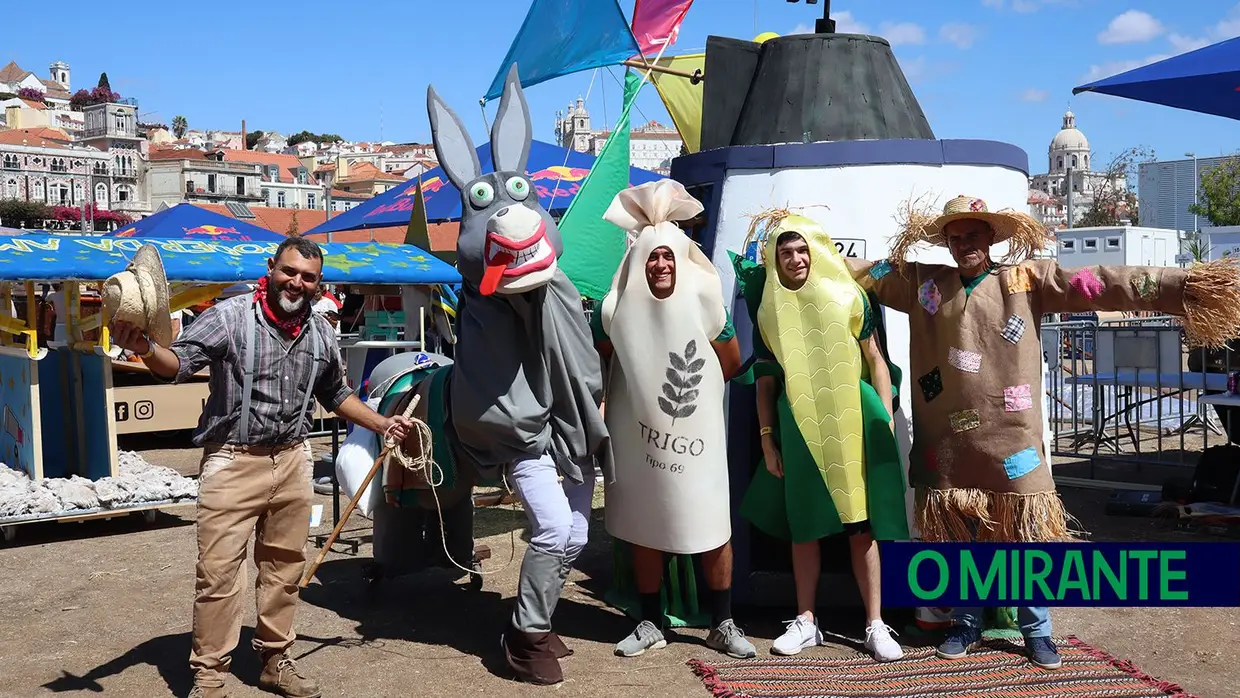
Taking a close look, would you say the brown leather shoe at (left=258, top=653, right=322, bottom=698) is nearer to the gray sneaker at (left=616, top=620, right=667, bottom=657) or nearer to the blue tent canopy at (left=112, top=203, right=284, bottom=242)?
the gray sneaker at (left=616, top=620, right=667, bottom=657)

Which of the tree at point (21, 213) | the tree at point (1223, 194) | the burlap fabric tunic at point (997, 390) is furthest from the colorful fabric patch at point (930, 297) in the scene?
the tree at point (21, 213)

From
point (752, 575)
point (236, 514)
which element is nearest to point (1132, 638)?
point (752, 575)

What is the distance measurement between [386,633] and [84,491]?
2903 mm

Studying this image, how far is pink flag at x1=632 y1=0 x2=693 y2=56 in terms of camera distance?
7.43 meters

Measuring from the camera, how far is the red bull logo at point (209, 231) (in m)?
14.1

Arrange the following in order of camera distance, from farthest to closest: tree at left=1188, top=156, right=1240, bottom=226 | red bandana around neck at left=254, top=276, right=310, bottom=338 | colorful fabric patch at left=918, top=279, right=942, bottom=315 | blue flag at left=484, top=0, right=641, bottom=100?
tree at left=1188, top=156, right=1240, bottom=226, blue flag at left=484, top=0, right=641, bottom=100, colorful fabric patch at left=918, top=279, right=942, bottom=315, red bandana around neck at left=254, top=276, right=310, bottom=338

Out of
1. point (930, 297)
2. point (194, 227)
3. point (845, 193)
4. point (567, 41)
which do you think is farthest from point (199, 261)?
point (194, 227)

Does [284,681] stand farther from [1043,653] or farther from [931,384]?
[1043,653]

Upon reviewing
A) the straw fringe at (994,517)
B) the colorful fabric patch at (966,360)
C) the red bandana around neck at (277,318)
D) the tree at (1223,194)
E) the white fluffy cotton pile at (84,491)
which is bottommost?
the white fluffy cotton pile at (84,491)

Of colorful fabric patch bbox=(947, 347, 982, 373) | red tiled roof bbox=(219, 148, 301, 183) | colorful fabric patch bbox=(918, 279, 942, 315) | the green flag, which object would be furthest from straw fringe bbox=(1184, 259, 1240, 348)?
red tiled roof bbox=(219, 148, 301, 183)

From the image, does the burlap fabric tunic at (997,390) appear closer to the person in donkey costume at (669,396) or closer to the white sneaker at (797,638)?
the white sneaker at (797,638)

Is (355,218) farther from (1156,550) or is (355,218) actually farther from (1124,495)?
(1156,550)

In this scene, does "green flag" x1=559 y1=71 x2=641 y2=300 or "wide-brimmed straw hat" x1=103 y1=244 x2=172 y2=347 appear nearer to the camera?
"wide-brimmed straw hat" x1=103 y1=244 x2=172 y2=347

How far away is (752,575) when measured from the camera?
5406 mm
